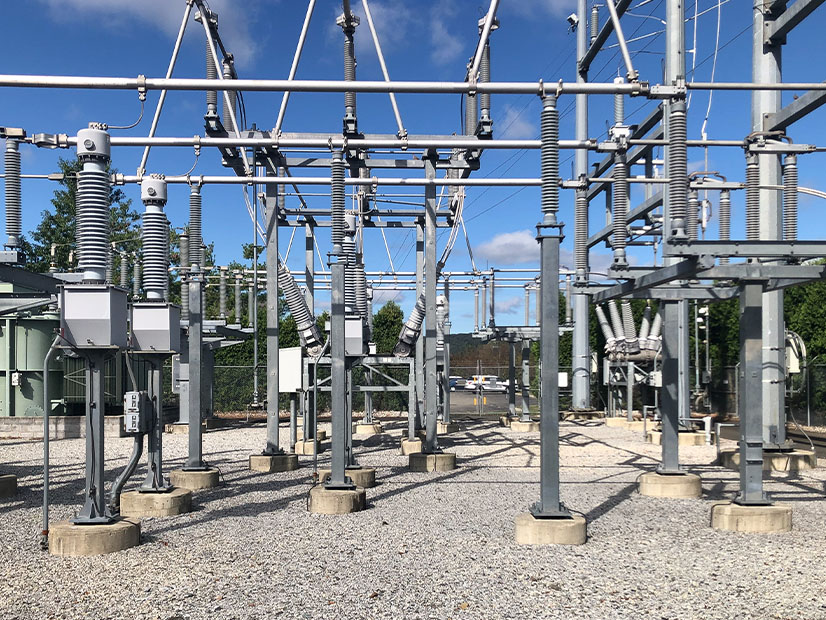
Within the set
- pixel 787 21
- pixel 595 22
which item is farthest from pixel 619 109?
pixel 787 21

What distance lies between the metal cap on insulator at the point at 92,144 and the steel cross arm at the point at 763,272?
6417 mm

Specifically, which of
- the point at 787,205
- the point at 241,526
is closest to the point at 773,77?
the point at 787,205

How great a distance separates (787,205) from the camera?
10.4 meters

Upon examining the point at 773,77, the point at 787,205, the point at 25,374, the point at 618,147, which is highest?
the point at 773,77

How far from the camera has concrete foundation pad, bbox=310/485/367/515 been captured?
10.2 m

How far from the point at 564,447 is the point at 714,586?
1173 cm

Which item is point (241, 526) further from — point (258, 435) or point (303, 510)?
point (258, 435)

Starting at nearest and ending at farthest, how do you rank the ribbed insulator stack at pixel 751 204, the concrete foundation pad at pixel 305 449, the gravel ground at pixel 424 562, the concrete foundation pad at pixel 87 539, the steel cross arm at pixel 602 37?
the gravel ground at pixel 424 562, the concrete foundation pad at pixel 87 539, the ribbed insulator stack at pixel 751 204, the steel cross arm at pixel 602 37, the concrete foundation pad at pixel 305 449

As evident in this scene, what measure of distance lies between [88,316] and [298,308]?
27.1ft

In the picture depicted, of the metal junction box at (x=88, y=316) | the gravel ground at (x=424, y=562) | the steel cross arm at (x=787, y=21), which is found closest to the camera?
the gravel ground at (x=424, y=562)

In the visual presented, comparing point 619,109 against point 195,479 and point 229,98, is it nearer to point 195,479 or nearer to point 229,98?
point 229,98

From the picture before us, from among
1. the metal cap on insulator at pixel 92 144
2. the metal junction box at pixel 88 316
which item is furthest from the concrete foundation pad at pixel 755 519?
the metal cap on insulator at pixel 92 144

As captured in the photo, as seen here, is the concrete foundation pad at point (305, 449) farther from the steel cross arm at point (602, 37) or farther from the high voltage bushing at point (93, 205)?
the steel cross arm at point (602, 37)

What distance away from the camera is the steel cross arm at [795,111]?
11977 mm
